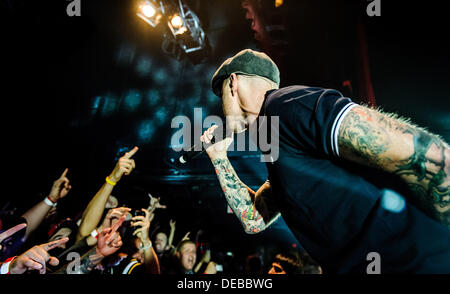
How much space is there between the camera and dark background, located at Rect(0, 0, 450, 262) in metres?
3.95

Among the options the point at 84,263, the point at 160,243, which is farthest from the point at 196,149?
the point at 160,243

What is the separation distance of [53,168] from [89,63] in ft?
13.8

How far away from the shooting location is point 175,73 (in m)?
6.92

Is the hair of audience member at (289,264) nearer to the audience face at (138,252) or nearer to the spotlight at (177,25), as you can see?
the audience face at (138,252)

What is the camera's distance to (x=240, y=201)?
4.70 ft

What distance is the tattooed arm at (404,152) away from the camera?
0.57 meters

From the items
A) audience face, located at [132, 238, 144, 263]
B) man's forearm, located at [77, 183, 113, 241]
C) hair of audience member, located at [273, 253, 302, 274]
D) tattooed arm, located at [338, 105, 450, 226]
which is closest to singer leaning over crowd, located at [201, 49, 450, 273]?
tattooed arm, located at [338, 105, 450, 226]

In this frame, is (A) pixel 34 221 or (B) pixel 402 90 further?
(B) pixel 402 90

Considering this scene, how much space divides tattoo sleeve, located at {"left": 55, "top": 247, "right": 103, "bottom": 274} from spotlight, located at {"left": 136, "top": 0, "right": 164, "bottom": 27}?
564cm

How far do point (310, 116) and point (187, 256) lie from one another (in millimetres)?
4824

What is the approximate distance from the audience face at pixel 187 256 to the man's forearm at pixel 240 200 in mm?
3764

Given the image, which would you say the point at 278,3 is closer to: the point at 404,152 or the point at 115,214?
the point at 404,152
